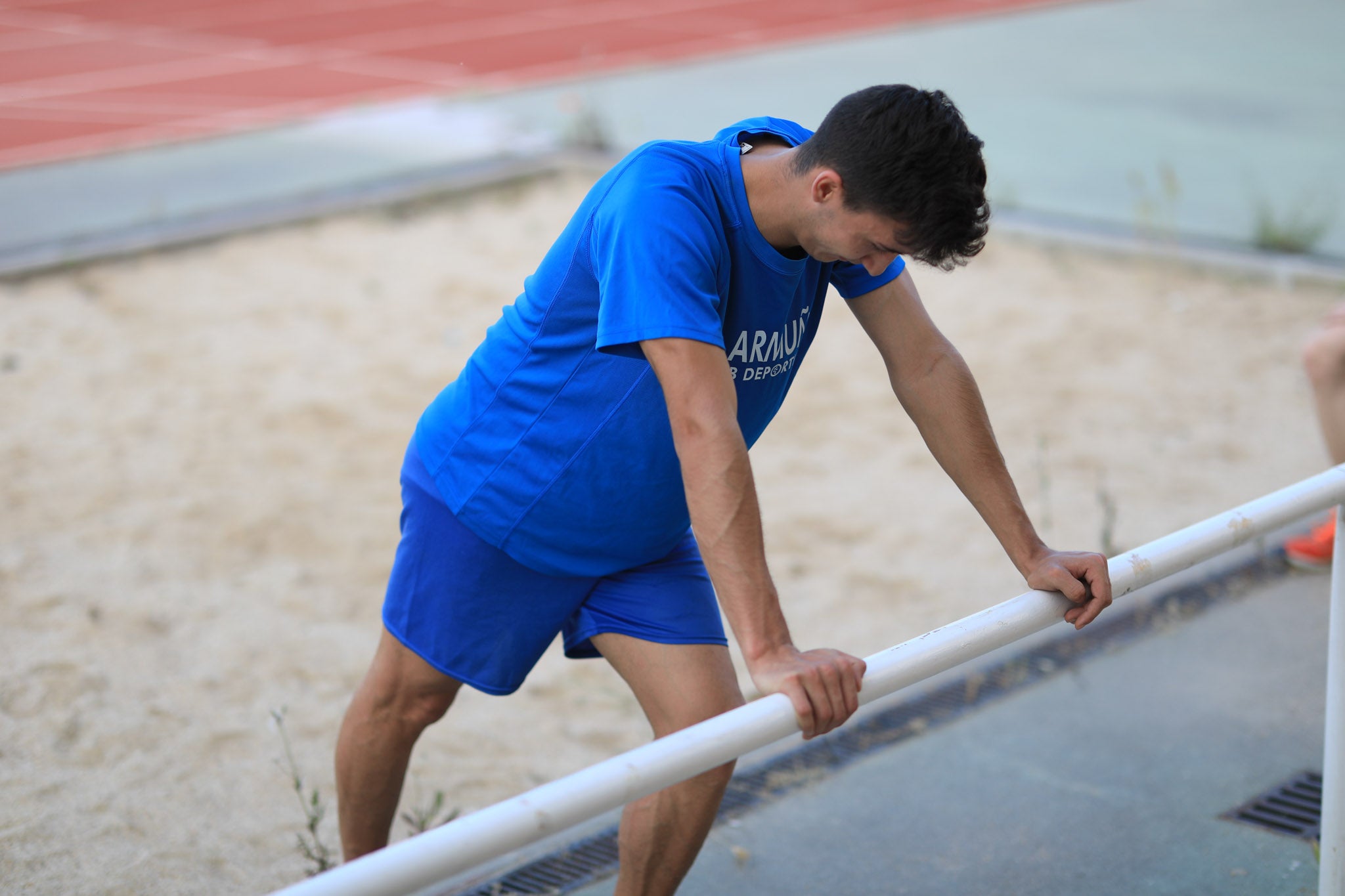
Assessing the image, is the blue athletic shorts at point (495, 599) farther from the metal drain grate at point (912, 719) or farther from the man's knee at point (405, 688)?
the metal drain grate at point (912, 719)

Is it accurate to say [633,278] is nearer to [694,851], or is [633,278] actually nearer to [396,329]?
[694,851]

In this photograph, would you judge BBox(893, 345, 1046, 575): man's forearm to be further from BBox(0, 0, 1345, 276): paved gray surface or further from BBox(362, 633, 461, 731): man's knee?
BBox(0, 0, 1345, 276): paved gray surface

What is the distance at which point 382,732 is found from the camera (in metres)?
2.33

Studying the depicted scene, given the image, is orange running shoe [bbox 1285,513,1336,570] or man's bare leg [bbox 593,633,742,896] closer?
man's bare leg [bbox 593,633,742,896]

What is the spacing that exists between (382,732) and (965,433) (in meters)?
1.13

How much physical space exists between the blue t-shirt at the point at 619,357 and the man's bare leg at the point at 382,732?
1.06ft

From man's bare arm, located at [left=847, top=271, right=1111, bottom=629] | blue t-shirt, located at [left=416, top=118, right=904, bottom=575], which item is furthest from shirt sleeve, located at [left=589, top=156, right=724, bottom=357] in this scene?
man's bare arm, located at [left=847, top=271, right=1111, bottom=629]

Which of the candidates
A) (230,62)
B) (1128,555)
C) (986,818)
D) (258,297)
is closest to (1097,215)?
(258,297)

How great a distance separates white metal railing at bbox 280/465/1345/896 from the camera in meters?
1.24

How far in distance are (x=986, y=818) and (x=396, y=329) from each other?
3826mm

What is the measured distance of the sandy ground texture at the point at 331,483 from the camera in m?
3.07

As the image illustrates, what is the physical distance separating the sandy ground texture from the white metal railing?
161 centimetres

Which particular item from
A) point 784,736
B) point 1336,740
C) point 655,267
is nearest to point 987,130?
point 1336,740

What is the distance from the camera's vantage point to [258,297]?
20.2ft
